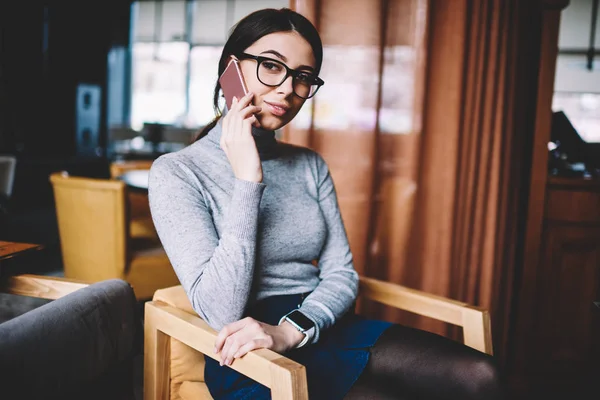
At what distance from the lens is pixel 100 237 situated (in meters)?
2.34

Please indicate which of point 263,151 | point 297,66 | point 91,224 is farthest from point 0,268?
point 91,224

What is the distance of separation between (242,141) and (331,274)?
449 mm

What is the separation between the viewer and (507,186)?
2.00m

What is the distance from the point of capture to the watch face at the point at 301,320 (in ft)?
3.31

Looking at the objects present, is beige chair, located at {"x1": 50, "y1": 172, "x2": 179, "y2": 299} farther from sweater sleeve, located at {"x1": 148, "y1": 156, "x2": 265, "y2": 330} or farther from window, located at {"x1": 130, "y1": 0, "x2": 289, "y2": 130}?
window, located at {"x1": 130, "y1": 0, "x2": 289, "y2": 130}

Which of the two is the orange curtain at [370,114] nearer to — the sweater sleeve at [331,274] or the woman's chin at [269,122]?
the sweater sleeve at [331,274]

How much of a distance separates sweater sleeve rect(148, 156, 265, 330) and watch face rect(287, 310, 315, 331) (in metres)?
0.12

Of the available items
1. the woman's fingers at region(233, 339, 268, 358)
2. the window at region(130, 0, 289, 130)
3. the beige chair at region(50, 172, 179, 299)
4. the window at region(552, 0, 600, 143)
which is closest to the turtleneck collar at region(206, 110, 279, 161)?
the woman's fingers at region(233, 339, 268, 358)

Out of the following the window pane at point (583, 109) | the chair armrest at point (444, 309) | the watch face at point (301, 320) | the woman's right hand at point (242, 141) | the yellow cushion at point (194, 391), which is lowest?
the yellow cushion at point (194, 391)

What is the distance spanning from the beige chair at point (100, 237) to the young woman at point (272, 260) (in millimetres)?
1193

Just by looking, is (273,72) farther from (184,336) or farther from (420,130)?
(420,130)

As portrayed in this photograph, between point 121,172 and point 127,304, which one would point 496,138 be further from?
point 121,172

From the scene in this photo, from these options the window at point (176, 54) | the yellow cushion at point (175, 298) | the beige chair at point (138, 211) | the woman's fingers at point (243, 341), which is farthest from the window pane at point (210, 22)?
the woman's fingers at point (243, 341)

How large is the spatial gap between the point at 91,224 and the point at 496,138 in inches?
74.5
